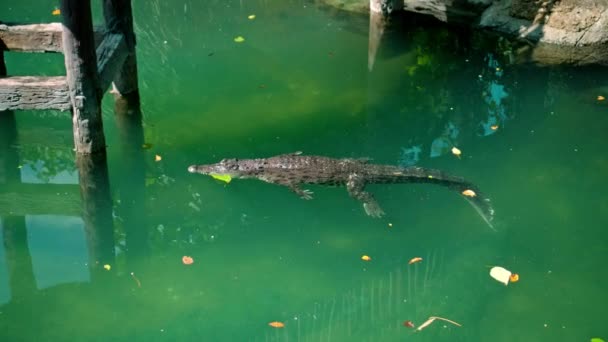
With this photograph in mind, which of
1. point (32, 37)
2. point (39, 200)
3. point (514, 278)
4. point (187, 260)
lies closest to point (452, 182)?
point (514, 278)

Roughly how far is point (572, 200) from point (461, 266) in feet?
4.90

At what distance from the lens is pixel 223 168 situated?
6.48 meters

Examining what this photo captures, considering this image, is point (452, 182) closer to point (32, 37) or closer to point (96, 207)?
point (96, 207)

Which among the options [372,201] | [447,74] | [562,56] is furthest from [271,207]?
[562,56]

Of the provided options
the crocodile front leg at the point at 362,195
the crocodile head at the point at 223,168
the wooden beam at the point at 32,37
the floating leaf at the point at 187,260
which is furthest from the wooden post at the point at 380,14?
the floating leaf at the point at 187,260

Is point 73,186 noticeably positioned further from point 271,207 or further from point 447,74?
point 447,74

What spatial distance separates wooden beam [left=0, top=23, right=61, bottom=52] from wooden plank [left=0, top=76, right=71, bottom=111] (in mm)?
544

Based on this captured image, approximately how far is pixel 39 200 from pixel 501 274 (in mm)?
4028

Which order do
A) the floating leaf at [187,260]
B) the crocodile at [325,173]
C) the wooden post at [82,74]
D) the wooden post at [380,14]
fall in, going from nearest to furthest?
1. the floating leaf at [187,260]
2. the wooden post at [82,74]
3. the crocodile at [325,173]
4. the wooden post at [380,14]

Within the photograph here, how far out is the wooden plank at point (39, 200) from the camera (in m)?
6.10

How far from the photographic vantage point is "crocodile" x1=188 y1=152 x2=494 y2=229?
6.35 meters

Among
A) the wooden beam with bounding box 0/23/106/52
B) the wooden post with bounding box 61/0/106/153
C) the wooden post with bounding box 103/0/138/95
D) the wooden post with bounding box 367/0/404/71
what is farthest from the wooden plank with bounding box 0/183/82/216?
the wooden post with bounding box 367/0/404/71

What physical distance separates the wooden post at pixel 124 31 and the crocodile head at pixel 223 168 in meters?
1.63

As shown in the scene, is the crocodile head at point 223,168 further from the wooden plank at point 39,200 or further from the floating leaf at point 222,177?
the wooden plank at point 39,200
